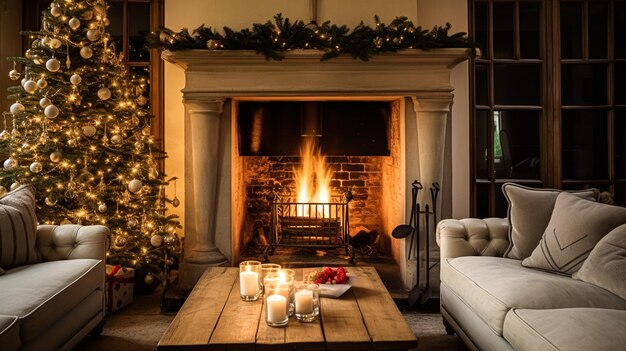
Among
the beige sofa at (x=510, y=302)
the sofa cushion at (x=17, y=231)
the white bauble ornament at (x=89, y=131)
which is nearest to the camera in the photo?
the beige sofa at (x=510, y=302)

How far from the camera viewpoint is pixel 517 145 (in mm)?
4293

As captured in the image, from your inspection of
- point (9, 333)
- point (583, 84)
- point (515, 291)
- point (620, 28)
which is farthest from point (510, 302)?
point (620, 28)

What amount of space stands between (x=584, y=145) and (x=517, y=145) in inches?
22.7

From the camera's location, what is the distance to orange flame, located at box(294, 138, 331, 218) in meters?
4.23

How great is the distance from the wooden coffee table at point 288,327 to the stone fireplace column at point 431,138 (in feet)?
4.86

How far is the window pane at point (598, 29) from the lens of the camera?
4285 mm

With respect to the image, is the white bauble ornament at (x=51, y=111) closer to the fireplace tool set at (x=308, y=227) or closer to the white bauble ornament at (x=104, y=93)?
the white bauble ornament at (x=104, y=93)

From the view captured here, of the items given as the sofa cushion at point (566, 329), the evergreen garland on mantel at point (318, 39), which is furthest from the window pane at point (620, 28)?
the sofa cushion at point (566, 329)

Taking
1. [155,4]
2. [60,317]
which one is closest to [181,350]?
[60,317]

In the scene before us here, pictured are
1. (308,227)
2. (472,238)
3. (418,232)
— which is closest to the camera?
(472,238)

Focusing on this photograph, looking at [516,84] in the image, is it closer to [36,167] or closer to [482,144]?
[482,144]

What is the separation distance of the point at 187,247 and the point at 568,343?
2.77 metres

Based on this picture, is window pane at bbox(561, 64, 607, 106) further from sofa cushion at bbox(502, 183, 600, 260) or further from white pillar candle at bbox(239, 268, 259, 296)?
white pillar candle at bbox(239, 268, 259, 296)

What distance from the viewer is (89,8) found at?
12.0ft
